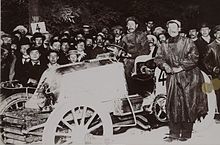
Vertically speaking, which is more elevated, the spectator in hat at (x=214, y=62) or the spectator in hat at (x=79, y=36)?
the spectator in hat at (x=79, y=36)

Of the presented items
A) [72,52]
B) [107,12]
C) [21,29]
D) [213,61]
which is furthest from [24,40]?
[213,61]

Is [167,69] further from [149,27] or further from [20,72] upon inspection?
[20,72]

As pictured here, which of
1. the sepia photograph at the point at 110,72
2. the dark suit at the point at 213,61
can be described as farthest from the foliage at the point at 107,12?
the dark suit at the point at 213,61

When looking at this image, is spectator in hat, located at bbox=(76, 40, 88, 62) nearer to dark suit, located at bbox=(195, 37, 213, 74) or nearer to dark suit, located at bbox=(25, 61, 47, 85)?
dark suit, located at bbox=(25, 61, 47, 85)

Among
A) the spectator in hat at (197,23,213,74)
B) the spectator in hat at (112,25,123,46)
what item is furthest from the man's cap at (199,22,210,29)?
the spectator in hat at (112,25,123,46)

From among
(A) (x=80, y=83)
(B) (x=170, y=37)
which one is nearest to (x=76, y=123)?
(A) (x=80, y=83)

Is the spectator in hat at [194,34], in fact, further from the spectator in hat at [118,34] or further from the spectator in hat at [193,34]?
the spectator in hat at [118,34]

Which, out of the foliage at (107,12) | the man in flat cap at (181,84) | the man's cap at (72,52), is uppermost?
the foliage at (107,12)
